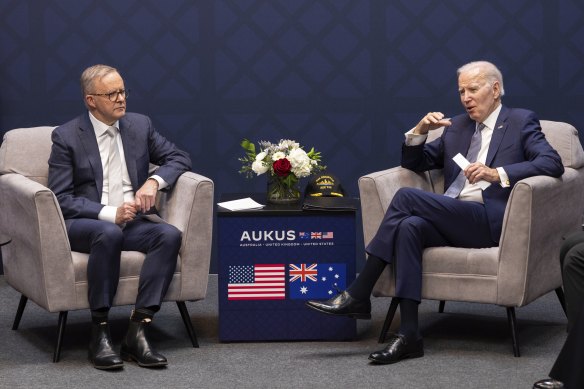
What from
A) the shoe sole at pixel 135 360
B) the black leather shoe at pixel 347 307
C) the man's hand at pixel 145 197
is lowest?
the shoe sole at pixel 135 360

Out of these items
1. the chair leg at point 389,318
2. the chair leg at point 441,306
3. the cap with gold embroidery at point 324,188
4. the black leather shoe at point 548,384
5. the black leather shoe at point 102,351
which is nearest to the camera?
the black leather shoe at point 548,384

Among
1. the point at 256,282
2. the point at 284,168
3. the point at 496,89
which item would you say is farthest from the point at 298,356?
the point at 496,89

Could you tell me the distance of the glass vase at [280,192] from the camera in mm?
5219

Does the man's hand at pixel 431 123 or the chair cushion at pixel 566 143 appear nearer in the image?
the man's hand at pixel 431 123

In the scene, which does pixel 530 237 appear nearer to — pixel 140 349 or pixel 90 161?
pixel 140 349

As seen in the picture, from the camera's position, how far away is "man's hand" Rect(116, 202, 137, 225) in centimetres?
487

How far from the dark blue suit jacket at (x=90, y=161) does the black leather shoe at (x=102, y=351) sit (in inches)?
21.4

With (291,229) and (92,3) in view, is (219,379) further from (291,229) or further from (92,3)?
(92,3)

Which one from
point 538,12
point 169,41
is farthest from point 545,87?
point 169,41

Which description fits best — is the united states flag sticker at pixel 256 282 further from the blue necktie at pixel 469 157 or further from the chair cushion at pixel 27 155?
the chair cushion at pixel 27 155

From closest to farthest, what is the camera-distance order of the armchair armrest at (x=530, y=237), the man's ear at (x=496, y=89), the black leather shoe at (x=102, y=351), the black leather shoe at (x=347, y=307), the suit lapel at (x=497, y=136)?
1. the black leather shoe at (x=102, y=351)
2. the armchair armrest at (x=530, y=237)
3. the black leather shoe at (x=347, y=307)
4. the suit lapel at (x=497, y=136)
5. the man's ear at (x=496, y=89)

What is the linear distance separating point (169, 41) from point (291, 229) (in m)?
1.88

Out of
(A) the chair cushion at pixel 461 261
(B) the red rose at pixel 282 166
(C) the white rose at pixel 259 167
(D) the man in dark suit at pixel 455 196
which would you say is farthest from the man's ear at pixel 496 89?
(C) the white rose at pixel 259 167

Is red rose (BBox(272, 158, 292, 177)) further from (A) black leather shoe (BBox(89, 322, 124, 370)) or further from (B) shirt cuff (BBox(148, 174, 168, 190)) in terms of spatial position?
(A) black leather shoe (BBox(89, 322, 124, 370))
